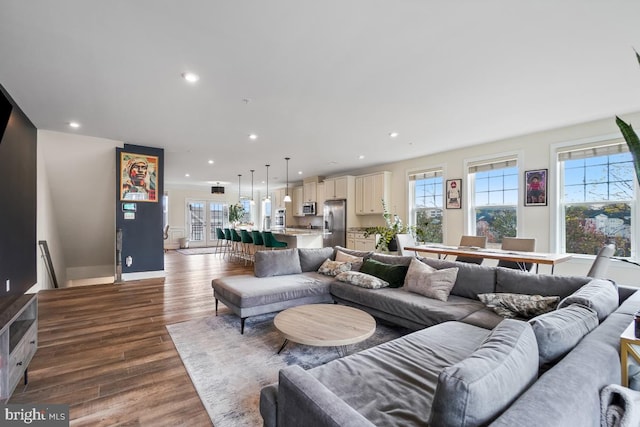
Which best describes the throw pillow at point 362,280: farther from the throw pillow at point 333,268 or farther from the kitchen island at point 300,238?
the kitchen island at point 300,238

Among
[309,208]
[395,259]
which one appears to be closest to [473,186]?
[395,259]

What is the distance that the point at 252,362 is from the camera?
2.45 meters

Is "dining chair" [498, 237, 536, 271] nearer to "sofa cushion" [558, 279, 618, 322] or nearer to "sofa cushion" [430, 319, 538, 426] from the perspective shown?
"sofa cushion" [558, 279, 618, 322]

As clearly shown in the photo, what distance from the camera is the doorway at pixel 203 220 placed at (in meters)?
12.1

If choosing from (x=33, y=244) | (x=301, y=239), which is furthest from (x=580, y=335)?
(x=33, y=244)

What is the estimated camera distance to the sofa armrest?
3.13 feet

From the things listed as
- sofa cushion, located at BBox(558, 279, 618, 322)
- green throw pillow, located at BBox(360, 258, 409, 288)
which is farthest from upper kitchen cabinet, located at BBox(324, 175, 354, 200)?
sofa cushion, located at BBox(558, 279, 618, 322)

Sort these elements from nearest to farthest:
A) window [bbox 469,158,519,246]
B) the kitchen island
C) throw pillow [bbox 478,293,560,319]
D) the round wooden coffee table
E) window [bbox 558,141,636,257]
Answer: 1. the round wooden coffee table
2. throw pillow [bbox 478,293,560,319]
3. window [bbox 558,141,636,257]
4. window [bbox 469,158,519,246]
5. the kitchen island

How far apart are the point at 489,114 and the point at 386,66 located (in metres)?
2.05

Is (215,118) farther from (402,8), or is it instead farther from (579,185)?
(579,185)

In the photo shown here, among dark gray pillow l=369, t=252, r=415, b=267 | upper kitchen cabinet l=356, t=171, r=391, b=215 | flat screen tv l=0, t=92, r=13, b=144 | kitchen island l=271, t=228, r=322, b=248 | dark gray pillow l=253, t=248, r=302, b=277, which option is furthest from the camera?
upper kitchen cabinet l=356, t=171, r=391, b=215

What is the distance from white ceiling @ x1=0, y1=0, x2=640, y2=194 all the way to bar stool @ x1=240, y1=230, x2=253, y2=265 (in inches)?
145

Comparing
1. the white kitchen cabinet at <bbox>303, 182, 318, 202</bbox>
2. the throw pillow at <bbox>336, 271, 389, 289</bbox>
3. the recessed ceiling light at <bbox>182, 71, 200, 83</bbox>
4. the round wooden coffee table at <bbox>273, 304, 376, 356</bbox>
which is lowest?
the round wooden coffee table at <bbox>273, 304, 376, 356</bbox>

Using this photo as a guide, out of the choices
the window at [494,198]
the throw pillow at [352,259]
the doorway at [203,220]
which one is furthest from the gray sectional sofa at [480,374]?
the doorway at [203,220]
